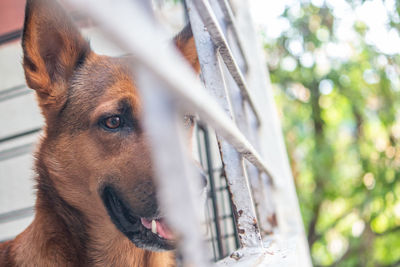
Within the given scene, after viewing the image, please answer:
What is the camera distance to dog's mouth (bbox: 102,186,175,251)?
63.9 inches

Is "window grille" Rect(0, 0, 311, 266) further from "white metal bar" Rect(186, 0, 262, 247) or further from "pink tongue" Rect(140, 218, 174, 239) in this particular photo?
"pink tongue" Rect(140, 218, 174, 239)

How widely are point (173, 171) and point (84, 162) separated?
4.40ft

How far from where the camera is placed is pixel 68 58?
1.92 m

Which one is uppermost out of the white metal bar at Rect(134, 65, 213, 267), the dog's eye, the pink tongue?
the dog's eye

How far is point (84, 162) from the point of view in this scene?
1.76 metres

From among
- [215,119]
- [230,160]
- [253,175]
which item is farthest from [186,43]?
[215,119]

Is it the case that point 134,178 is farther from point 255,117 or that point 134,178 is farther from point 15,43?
point 15,43

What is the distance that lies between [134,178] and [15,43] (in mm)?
2462

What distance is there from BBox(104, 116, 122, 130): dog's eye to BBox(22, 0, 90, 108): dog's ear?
0.30 metres

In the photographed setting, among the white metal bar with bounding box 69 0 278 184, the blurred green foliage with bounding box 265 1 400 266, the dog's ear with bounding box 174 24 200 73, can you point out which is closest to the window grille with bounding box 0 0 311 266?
the white metal bar with bounding box 69 0 278 184

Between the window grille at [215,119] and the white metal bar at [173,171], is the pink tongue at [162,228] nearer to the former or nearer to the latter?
the window grille at [215,119]

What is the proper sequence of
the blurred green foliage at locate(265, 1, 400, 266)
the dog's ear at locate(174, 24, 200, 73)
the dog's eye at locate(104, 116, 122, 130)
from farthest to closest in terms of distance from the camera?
1. the blurred green foliage at locate(265, 1, 400, 266)
2. the dog's ear at locate(174, 24, 200, 73)
3. the dog's eye at locate(104, 116, 122, 130)

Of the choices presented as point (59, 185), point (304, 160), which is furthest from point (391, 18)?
point (59, 185)

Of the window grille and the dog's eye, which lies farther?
the dog's eye
